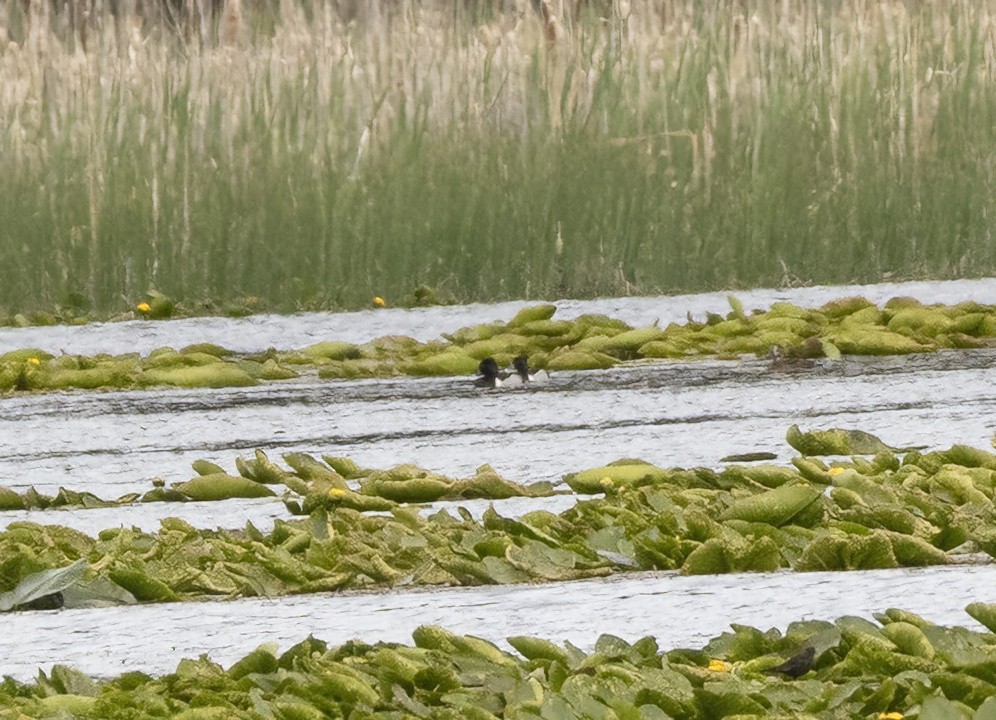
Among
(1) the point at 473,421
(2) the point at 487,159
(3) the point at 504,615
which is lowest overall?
(1) the point at 473,421

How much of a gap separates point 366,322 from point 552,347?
56 cm

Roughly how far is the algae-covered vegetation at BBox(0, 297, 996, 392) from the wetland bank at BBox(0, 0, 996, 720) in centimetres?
1

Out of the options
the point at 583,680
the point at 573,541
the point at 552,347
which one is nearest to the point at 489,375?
the point at 552,347

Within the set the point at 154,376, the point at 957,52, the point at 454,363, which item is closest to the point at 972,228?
the point at 957,52

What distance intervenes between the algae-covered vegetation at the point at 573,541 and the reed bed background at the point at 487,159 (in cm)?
225

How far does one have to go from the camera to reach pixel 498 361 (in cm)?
418

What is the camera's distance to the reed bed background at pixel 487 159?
16.5 feet

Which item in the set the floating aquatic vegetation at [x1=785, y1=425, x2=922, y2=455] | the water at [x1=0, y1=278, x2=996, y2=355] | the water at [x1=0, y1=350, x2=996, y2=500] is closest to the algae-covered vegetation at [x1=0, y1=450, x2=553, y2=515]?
the water at [x1=0, y1=350, x2=996, y2=500]

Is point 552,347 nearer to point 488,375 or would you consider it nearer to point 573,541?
point 488,375

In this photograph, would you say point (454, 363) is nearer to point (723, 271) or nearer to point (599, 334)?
point (599, 334)

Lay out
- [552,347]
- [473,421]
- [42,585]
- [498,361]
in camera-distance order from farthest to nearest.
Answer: [552,347] < [498,361] < [473,421] < [42,585]

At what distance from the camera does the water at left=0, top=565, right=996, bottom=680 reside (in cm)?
197

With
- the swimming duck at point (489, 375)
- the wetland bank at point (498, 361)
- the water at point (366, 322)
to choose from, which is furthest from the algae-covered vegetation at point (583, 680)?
the water at point (366, 322)

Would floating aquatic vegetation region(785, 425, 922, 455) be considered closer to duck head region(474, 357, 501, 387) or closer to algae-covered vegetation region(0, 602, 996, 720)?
duck head region(474, 357, 501, 387)
